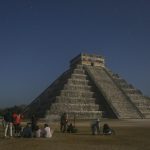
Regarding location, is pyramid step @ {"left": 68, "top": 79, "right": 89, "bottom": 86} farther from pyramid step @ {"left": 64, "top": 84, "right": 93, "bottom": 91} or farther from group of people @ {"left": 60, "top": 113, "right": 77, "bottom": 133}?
group of people @ {"left": 60, "top": 113, "right": 77, "bottom": 133}

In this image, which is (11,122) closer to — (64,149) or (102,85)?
(64,149)

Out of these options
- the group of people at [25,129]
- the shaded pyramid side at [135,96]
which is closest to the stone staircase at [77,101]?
the shaded pyramid side at [135,96]

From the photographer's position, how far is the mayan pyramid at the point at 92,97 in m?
44.6

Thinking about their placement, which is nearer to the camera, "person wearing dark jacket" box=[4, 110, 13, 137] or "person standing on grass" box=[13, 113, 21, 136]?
"person wearing dark jacket" box=[4, 110, 13, 137]

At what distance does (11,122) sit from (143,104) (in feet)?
120

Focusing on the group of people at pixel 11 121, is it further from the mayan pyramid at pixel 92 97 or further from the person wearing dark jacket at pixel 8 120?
the mayan pyramid at pixel 92 97

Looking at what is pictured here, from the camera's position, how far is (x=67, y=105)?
146 ft

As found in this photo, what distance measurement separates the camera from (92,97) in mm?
49469

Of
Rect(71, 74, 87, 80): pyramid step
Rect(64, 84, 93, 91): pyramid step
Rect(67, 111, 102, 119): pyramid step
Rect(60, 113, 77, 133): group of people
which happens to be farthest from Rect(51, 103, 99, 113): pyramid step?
Rect(60, 113, 77, 133): group of people

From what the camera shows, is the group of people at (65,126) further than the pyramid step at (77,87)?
No

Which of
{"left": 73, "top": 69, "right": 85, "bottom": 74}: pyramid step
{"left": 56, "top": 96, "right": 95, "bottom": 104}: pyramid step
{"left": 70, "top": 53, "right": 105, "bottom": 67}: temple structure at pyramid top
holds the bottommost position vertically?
{"left": 56, "top": 96, "right": 95, "bottom": 104}: pyramid step

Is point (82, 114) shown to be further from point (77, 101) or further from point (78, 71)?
point (78, 71)

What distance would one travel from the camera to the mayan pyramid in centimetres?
4459

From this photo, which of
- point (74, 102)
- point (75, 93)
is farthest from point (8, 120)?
point (75, 93)
